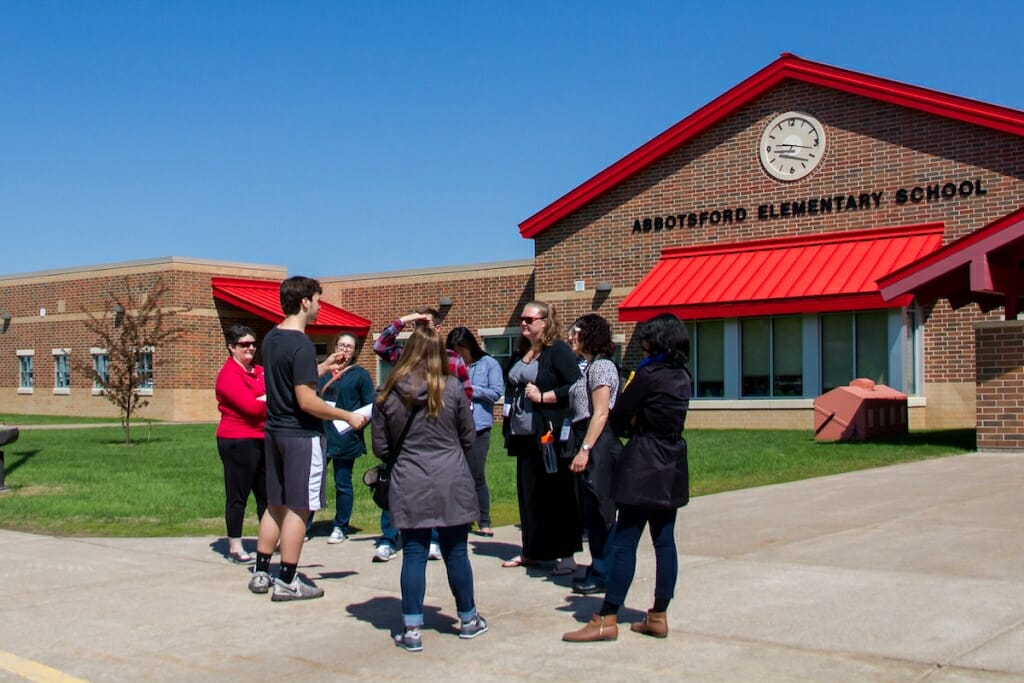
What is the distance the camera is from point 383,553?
888cm

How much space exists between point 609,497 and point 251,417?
9.27ft

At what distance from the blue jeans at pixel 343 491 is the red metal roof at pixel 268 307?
2407cm

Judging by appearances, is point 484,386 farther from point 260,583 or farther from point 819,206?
point 819,206

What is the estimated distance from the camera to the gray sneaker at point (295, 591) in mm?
7441

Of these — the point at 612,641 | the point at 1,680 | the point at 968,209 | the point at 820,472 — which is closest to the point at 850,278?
the point at 968,209

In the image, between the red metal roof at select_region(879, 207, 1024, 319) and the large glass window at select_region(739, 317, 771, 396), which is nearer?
the red metal roof at select_region(879, 207, 1024, 319)

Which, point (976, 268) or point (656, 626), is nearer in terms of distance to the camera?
point (656, 626)

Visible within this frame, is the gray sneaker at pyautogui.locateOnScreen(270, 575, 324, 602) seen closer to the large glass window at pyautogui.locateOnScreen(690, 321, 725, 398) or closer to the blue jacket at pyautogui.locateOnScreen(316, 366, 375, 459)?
the blue jacket at pyautogui.locateOnScreen(316, 366, 375, 459)

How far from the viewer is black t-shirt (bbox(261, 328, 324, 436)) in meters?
7.28

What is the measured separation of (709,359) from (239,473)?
59.6 ft

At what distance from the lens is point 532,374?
27.0ft

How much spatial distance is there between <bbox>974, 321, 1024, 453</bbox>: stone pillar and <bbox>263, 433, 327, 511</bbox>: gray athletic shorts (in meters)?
12.3

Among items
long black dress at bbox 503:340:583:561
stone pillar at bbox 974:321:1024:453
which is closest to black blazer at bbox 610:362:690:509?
long black dress at bbox 503:340:583:561

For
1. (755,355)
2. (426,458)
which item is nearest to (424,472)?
(426,458)
